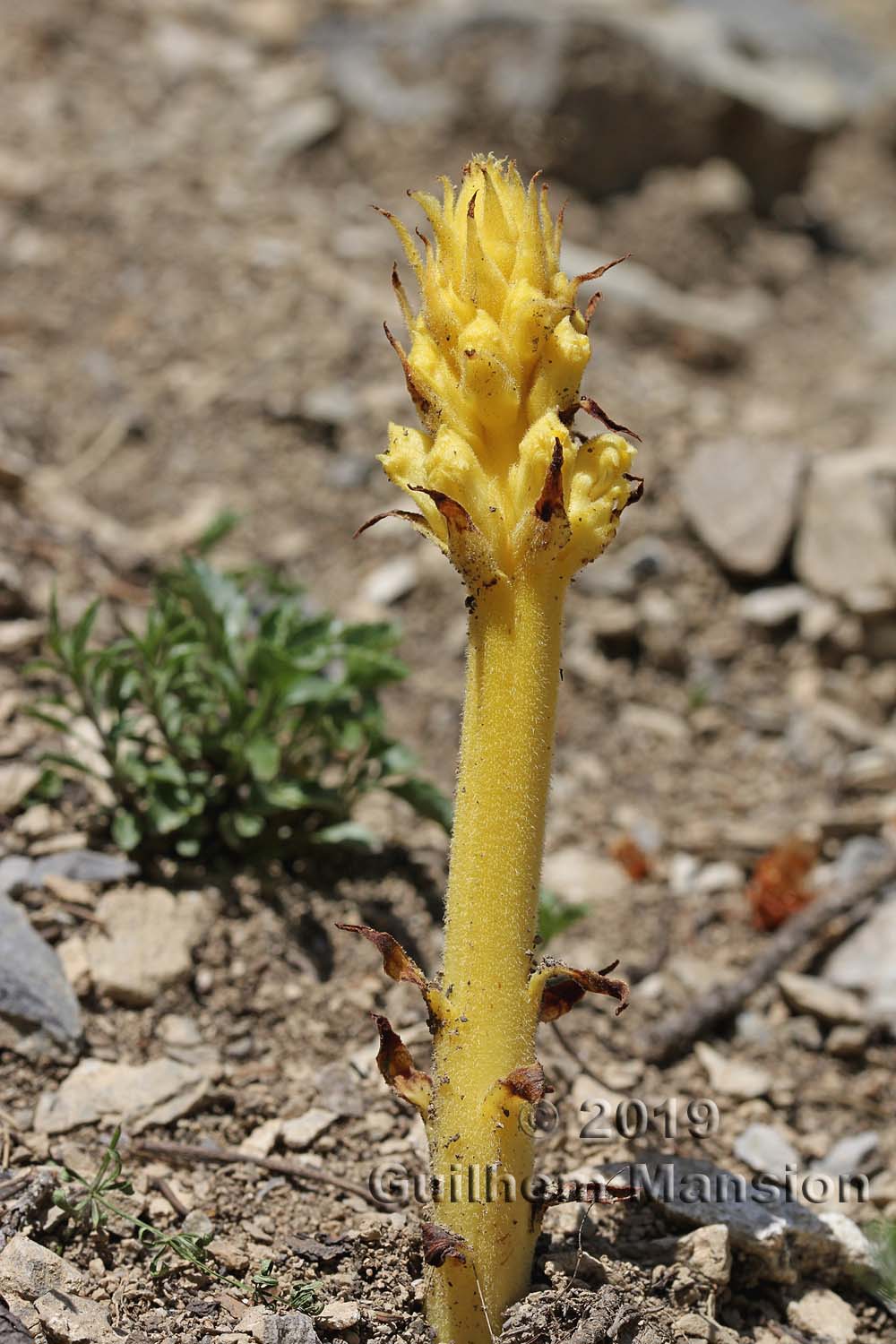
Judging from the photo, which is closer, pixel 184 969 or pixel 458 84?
pixel 184 969

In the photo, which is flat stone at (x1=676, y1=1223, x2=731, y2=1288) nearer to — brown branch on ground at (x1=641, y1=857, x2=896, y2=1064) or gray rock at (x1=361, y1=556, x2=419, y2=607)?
brown branch on ground at (x1=641, y1=857, x2=896, y2=1064)

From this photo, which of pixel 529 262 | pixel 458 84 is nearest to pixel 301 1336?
pixel 529 262

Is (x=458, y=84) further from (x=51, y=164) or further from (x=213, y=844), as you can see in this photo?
(x=213, y=844)

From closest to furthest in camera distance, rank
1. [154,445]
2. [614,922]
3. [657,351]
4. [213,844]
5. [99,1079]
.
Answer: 1. [99,1079]
2. [213,844]
3. [614,922]
4. [154,445]
5. [657,351]

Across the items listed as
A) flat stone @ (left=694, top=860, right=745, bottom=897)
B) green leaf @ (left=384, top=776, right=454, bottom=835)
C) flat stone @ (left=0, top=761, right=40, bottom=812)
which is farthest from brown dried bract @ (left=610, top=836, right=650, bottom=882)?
flat stone @ (left=0, top=761, right=40, bottom=812)

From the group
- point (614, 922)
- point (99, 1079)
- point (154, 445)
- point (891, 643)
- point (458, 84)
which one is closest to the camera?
point (99, 1079)

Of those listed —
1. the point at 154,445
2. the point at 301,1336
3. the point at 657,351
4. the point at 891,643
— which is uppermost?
the point at 657,351
